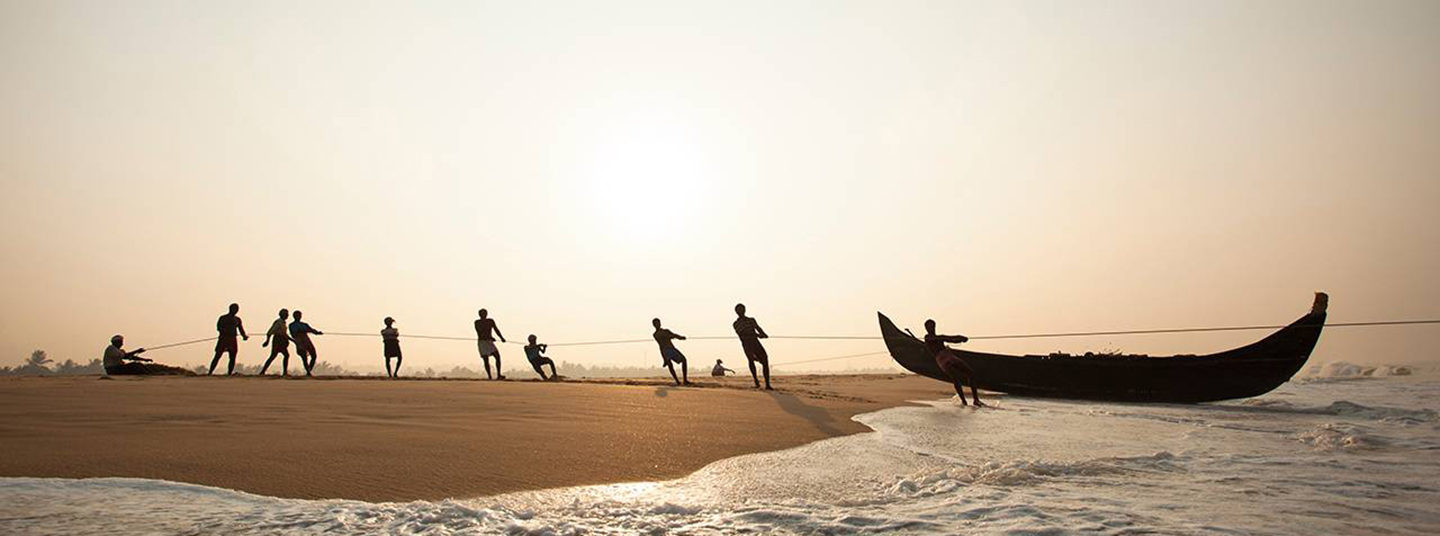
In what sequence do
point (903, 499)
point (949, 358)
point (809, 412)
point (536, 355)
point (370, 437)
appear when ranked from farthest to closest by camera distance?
point (536, 355), point (949, 358), point (809, 412), point (370, 437), point (903, 499)

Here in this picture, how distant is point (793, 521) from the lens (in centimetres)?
338

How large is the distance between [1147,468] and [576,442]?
4263 millimetres

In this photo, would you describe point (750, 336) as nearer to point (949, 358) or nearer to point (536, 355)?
point (949, 358)

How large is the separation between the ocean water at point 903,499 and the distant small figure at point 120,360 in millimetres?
13766

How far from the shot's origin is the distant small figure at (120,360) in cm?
1430

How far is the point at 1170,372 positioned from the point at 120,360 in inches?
847

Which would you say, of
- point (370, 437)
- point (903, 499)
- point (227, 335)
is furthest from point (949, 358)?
point (227, 335)

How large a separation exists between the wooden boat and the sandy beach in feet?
29.1

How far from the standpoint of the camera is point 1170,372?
1470 cm

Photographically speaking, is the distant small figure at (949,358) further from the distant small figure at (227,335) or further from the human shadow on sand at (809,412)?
the distant small figure at (227,335)

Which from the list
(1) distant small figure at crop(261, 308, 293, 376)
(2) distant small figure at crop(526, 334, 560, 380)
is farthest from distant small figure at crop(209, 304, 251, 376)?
(2) distant small figure at crop(526, 334, 560, 380)

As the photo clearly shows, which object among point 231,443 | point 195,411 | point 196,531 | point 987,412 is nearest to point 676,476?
point 196,531

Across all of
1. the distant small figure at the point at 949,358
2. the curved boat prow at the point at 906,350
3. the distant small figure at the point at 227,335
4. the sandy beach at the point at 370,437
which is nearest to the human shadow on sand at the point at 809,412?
the sandy beach at the point at 370,437

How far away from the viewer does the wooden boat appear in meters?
14.0
